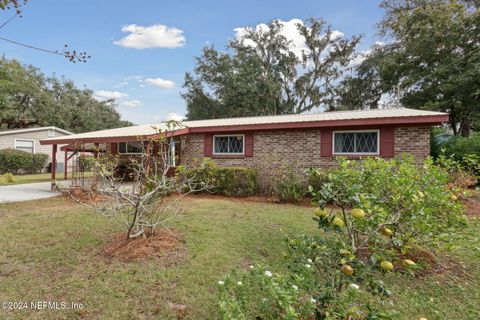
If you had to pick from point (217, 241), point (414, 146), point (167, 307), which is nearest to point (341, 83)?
point (414, 146)

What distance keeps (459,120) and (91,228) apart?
2186 centimetres

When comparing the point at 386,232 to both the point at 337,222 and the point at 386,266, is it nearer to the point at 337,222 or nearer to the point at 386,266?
the point at 386,266

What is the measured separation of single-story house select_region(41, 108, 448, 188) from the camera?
8.70 metres

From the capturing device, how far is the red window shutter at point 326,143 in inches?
377

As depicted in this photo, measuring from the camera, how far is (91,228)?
531 cm

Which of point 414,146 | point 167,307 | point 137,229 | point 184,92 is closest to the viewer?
point 167,307

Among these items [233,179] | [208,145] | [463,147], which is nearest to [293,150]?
[233,179]

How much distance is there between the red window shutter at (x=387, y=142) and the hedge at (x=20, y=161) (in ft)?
69.6

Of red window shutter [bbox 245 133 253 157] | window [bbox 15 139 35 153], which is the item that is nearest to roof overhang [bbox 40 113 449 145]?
red window shutter [bbox 245 133 253 157]

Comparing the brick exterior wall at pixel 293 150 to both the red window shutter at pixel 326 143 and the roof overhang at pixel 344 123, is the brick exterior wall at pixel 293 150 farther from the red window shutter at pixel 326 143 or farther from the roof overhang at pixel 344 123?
the roof overhang at pixel 344 123

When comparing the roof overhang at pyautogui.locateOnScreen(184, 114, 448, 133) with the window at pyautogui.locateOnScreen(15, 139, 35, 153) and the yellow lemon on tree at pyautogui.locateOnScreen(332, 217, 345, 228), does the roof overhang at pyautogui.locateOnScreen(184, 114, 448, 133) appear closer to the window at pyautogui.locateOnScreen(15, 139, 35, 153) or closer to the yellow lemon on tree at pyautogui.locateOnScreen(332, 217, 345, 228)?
the yellow lemon on tree at pyautogui.locateOnScreen(332, 217, 345, 228)

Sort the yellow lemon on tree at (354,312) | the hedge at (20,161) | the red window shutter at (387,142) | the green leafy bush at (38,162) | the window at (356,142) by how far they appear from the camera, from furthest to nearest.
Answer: the green leafy bush at (38,162) < the hedge at (20,161) < the window at (356,142) < the red window shutter at (387,142) < the yellow lemon on tree at (354,312)

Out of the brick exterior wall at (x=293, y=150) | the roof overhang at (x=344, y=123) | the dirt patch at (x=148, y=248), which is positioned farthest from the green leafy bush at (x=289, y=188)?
the dirt patch at (x=148, y=248)

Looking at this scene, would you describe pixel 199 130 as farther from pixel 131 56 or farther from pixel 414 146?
pixel 414 146
